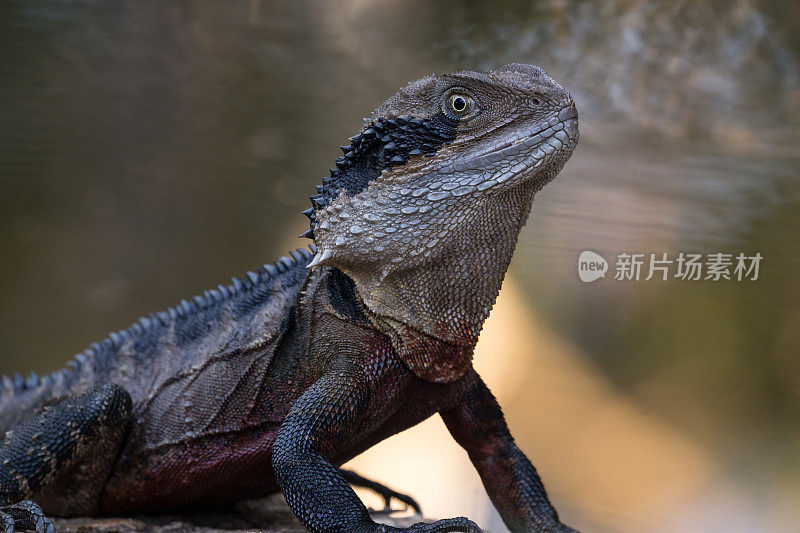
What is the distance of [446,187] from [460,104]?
218 millimetres

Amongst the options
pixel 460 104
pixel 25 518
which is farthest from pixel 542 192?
pixel 25 518

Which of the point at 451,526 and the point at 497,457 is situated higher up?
the point at 497,457

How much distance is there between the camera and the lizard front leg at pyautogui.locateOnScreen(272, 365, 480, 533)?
5.11 ft

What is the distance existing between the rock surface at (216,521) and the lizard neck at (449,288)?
2.61 feet

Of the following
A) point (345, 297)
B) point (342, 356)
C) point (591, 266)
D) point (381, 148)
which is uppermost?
point (591, 266)

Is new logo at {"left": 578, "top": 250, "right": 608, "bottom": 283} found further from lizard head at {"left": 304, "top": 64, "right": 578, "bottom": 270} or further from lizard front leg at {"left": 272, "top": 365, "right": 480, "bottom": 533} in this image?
lizard front leg at {"left": 272, "top": 365, "right": 480, "bottom": 533}

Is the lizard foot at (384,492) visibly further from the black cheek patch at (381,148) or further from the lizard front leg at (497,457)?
the black cheek patch at (381,148)

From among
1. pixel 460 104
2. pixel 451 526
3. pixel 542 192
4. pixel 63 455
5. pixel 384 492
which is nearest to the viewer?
pixel 451 526

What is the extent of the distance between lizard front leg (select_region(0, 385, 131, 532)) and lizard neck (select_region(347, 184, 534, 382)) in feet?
2.92

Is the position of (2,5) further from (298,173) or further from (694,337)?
(694,337)

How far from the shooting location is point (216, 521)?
7.43ft

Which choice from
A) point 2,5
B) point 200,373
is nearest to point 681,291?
point 200,373

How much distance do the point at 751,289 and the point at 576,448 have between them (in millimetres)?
1223

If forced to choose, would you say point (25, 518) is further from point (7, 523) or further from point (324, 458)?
point (324, 458)
